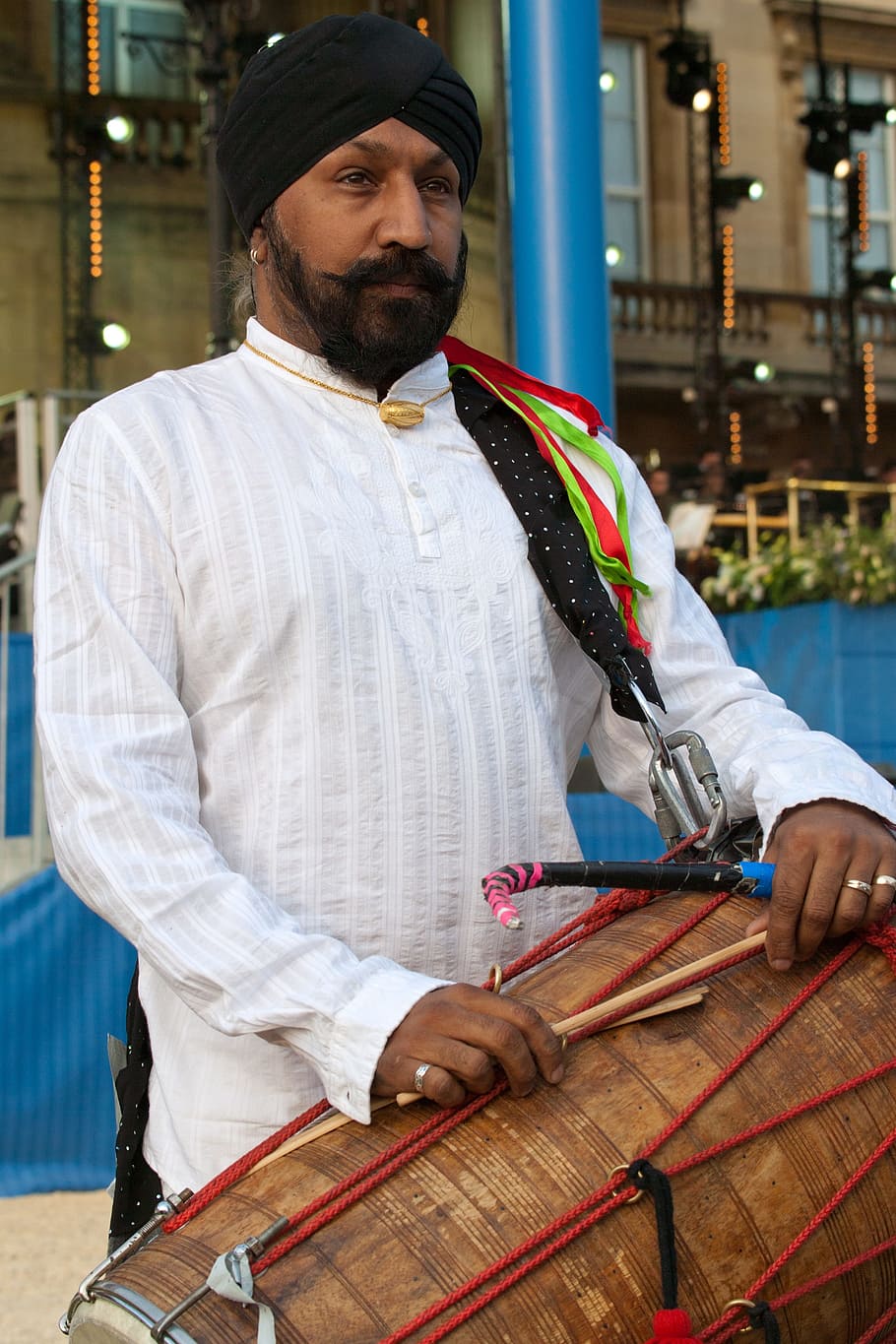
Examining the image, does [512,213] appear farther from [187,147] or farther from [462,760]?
[187,147]

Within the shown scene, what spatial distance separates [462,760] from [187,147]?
16186 mm

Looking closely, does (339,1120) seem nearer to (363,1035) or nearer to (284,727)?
(363,1035)

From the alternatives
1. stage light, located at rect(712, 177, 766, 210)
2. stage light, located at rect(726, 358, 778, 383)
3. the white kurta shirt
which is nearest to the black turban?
the white kurta shirt

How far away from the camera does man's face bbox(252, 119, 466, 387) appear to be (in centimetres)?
162

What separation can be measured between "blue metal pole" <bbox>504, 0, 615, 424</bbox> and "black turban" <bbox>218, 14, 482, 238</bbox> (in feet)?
10.8

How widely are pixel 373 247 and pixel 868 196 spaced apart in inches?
855

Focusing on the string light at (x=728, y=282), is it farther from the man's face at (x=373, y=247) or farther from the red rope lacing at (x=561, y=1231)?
the red rope lacing at (x=561, y=1231)

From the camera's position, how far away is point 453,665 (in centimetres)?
163

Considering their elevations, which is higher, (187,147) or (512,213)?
(187,147)

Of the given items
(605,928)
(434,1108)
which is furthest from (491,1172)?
(605,928)

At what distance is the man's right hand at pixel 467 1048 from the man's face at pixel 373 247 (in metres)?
0.74

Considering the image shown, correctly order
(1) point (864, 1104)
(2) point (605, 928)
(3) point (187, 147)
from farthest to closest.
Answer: (3) point (187, 147), (2) point (605, 928), (1) point (864, 1104)

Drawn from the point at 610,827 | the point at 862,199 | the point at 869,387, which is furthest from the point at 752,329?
the point at 610,827

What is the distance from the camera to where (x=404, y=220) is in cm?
160
